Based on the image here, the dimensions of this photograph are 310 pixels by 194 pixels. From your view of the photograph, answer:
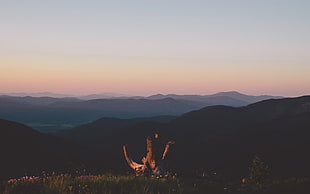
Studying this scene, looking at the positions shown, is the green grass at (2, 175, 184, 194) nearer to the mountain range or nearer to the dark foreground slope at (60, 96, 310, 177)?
the mountain range

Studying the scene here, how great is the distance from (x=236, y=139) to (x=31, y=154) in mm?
44656

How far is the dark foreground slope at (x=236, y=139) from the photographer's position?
4456 cm

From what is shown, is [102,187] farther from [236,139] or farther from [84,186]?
[236,139]

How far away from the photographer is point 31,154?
3812 cm

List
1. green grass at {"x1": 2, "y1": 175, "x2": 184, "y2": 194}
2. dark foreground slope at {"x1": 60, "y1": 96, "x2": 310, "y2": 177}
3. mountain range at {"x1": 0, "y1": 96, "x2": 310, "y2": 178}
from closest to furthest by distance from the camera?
1. green grass at {"x1": 2, "y1": 175, "x2": 184, "y2": 194}
2. mountain range at {"x1": 0, "y1": 96, "x2": 310, "y2": 178}
3. dark foreground slope at {"x1": 60, "y1": 96, "x2": 310, "y2": 177}

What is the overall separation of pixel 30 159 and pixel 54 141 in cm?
1574

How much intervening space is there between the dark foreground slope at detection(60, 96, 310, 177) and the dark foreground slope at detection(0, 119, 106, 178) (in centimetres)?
996

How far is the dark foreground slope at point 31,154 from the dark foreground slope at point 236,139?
9.96 metres

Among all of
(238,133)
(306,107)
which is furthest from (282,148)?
(306,107)

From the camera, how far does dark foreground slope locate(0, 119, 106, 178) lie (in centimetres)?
3216

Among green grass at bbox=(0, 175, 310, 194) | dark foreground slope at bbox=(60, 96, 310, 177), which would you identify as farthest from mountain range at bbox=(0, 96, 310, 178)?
green grass at bbox=(0, 175, 310, 194)

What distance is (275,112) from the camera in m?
105

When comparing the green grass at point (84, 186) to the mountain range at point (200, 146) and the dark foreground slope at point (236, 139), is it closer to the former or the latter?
the mountain range at point (200, 146)

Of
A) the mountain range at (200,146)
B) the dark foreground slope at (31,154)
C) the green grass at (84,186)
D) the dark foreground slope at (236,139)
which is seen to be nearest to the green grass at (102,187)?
the green grass at (84,186)
